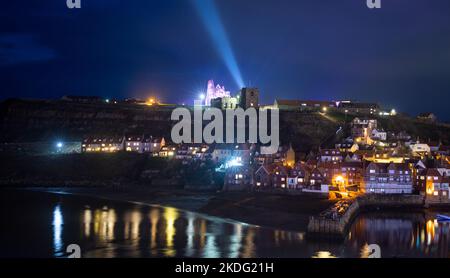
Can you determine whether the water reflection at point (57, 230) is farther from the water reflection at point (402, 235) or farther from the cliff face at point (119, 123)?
the cliff face at point (119, 123)

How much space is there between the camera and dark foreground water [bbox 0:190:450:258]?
27.4m

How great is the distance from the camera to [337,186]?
4759 cm

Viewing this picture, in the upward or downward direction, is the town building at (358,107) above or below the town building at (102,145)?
above

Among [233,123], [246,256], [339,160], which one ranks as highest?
[233,123]

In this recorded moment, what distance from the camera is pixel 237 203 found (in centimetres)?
4281

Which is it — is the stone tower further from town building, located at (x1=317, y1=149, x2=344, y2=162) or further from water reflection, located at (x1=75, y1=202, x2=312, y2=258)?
water reflection, located at (x1=75, y1=202, x2=312, y2=258)

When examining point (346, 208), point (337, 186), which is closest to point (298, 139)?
point (337, 186)

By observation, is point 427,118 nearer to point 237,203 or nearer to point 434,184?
point 434,184

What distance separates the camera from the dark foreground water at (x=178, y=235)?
27.4 metres

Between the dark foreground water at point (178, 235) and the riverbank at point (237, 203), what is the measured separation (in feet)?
5.94

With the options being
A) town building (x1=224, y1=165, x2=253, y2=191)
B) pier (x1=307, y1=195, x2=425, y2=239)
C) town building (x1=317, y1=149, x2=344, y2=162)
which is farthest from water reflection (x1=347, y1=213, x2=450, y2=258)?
town building (x1=317, y1=149, x2=344, y2=162)

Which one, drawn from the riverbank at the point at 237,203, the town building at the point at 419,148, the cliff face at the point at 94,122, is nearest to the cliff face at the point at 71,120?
the cliff face at the point at 94,122
